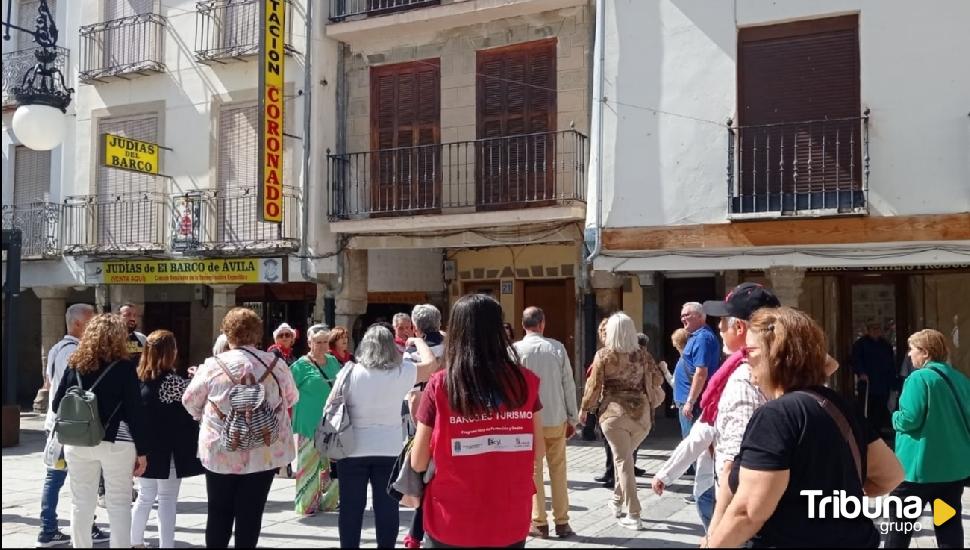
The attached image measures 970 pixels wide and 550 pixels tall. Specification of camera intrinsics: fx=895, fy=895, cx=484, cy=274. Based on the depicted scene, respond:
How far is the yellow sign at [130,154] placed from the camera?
15109mm

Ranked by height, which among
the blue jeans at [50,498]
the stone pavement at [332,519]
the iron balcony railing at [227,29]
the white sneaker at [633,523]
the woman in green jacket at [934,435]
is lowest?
the stone pavement at [332,519]

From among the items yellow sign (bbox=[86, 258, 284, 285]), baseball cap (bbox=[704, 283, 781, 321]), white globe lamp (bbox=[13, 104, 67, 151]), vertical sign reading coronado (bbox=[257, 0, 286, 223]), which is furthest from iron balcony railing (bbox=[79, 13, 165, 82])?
baseball cap (bbox=[704, 283, 781, 321])

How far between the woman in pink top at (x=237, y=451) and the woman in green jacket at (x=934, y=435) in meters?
3.96

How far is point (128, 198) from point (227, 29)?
3.77 metres

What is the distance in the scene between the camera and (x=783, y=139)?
11.0m

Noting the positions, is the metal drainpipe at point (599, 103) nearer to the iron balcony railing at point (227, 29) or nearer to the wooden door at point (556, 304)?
the wooden door at point (556, 304)

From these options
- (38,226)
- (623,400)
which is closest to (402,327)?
(623,400)

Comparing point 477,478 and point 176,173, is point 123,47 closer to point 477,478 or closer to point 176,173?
point 176,173

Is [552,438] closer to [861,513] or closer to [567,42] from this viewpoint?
[861,513]

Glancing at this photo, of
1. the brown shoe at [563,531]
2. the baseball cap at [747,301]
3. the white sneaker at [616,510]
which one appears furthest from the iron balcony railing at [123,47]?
the baseball cap at [747,301]

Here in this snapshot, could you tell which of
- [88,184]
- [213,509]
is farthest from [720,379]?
[88,184]

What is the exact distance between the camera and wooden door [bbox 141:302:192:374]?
18.9 meters

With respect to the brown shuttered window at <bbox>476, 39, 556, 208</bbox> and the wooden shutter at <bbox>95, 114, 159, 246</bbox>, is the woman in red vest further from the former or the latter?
the wooden shutter at <bbox>95, 114, 159, 246</bbox>

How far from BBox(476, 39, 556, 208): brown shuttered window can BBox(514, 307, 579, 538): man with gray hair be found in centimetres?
599
